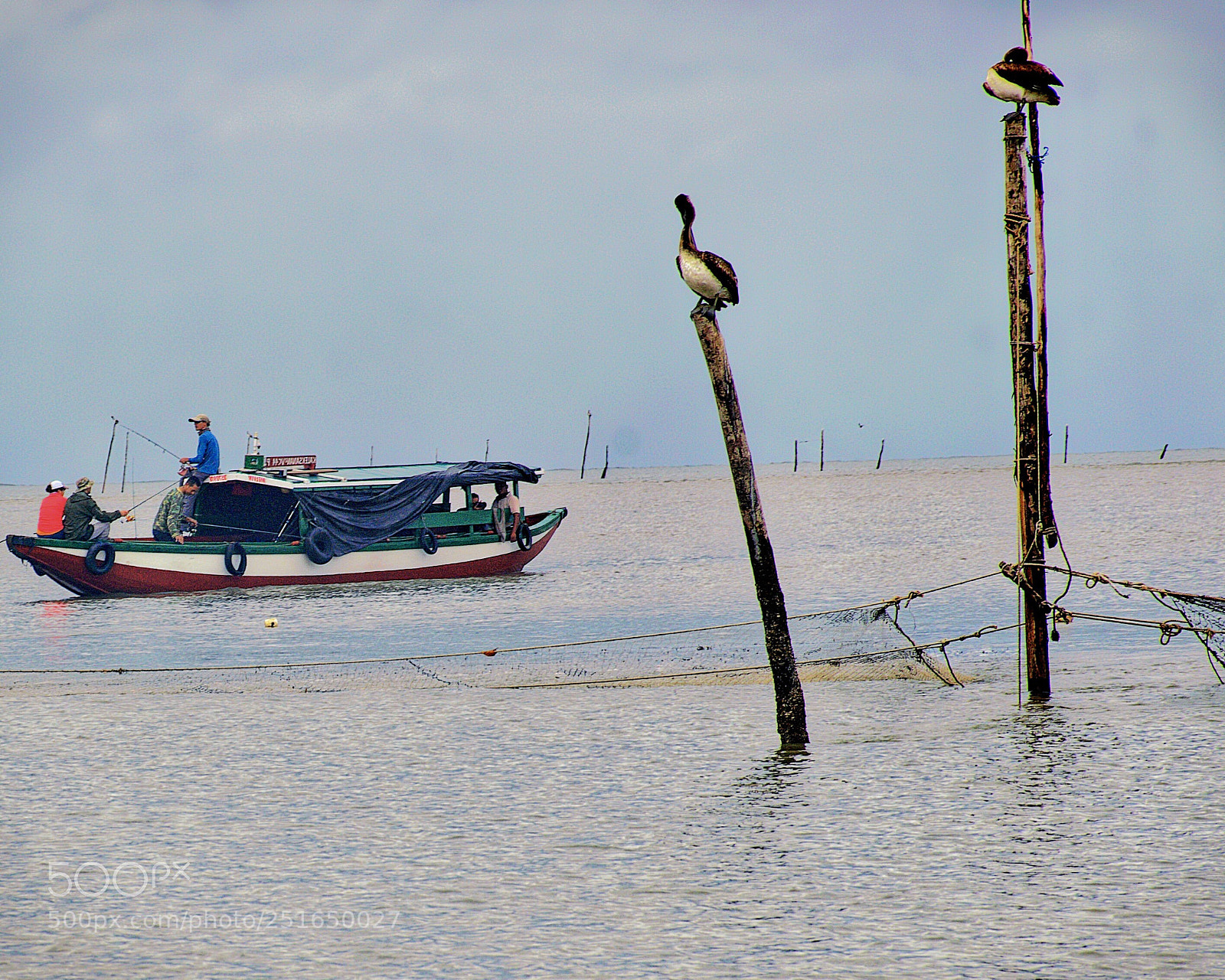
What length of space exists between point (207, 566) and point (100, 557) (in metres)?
2.05

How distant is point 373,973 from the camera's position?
705cm

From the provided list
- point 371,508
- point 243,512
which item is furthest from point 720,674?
point 243,512

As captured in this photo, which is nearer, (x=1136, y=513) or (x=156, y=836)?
(x=156, y=836)

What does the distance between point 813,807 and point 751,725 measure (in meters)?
3.18

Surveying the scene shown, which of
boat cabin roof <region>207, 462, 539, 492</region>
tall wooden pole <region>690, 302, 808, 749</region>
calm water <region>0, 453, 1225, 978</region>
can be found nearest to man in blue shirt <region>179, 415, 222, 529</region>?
boat cabin roof <region>207, 462, 539, 492</region>

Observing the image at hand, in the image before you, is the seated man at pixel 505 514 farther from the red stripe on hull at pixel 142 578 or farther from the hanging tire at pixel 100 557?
the hanging tire at pixel 100 557

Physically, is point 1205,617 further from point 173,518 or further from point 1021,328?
point 173,518

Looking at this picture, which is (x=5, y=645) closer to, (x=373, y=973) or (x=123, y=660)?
(x=123, y=660)

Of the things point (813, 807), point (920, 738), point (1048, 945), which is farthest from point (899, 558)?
point (1048, 945)

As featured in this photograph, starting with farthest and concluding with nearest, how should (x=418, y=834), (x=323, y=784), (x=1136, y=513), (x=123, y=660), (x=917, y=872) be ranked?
(x=1136, y=513) < (x=123, y=660) < (x=323, y=784) < (x=418, y=834) < (x=917, y=872)

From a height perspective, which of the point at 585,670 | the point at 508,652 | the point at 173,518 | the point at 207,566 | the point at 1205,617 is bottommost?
the point at 585,670

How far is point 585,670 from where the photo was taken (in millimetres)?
17453

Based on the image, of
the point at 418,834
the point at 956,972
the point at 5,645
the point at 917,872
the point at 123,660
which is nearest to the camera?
the point at 956,972

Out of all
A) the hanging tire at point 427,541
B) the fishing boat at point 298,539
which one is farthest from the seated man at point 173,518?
the hanging tire at point 427,541
